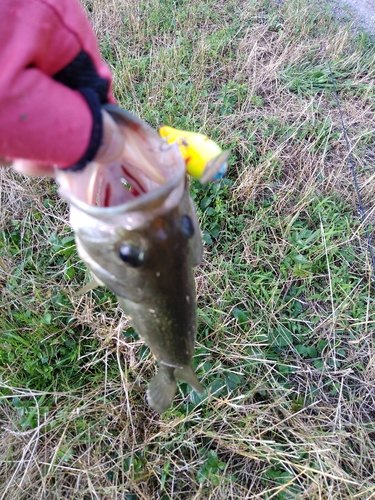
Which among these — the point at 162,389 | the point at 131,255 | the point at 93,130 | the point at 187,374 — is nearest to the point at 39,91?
the point at 93,130

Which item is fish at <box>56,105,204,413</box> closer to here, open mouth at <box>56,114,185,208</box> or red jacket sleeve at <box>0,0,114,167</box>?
open mouth at <box>56,114,185,208</box>

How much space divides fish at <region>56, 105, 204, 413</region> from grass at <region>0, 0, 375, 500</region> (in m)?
1.12

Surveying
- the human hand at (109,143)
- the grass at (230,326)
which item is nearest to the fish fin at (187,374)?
the grass at (230,326)

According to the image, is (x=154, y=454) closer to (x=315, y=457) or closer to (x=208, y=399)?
(x=208, y=399)

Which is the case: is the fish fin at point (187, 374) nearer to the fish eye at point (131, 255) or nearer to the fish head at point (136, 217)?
the fish head at point (136, 217)

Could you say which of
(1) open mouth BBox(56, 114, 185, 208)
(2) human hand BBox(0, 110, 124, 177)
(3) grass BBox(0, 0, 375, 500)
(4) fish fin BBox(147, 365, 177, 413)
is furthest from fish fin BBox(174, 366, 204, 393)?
(2) human hand BBox(0, 110, 124, 177)

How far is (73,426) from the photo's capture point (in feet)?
7.08

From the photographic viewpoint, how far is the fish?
1049 millimetres

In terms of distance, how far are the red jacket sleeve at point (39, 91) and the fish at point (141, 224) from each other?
0.12m

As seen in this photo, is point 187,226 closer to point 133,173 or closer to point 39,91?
point 133,173

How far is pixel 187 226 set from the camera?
3.78 feet

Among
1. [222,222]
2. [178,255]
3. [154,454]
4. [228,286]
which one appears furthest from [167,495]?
[222,222]

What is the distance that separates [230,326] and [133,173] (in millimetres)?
1564

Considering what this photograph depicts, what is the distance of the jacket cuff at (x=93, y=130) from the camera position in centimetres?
98
